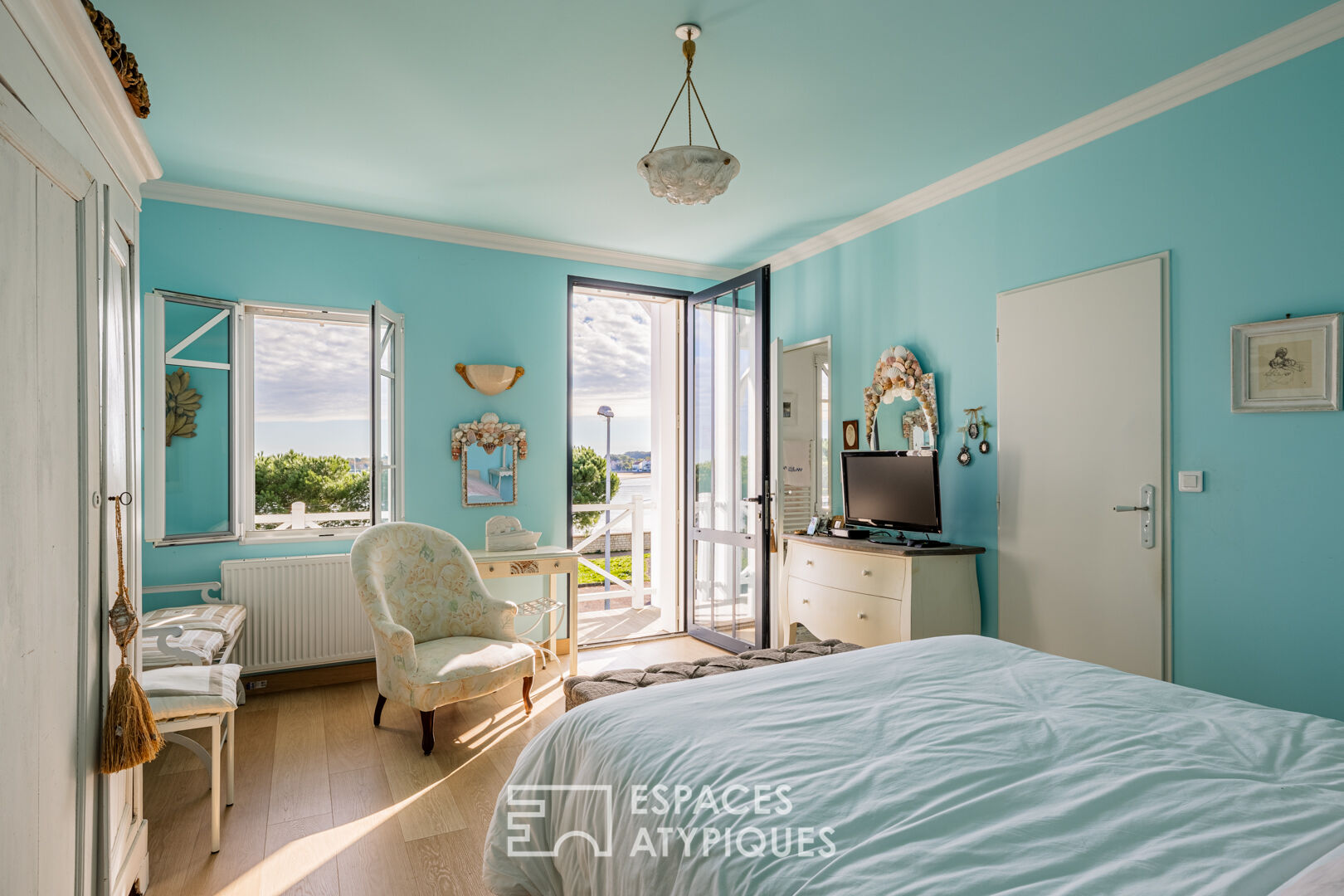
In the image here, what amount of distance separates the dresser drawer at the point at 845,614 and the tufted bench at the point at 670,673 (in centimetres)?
76

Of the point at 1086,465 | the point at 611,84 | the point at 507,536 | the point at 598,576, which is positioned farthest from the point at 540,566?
the point at 598,576

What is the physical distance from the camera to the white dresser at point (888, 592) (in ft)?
10.4

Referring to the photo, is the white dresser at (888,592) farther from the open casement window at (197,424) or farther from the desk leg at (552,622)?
the open casement window at (197,424)

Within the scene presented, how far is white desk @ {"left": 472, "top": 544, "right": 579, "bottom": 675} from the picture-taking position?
392 centimetres

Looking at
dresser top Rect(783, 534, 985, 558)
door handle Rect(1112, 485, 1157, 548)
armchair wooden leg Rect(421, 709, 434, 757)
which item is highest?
door handle Rect(1112, 485, 1157, 548)

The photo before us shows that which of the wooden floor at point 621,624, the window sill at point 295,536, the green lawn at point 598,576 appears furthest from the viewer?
the green lawn at point 598,576

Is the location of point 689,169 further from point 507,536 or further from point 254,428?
point 254,428

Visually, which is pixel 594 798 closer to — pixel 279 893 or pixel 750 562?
pixel 279 893

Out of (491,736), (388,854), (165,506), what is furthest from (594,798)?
(165,506)

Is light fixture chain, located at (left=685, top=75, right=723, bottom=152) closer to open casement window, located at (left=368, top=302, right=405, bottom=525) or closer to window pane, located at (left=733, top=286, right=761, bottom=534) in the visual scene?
window pane, located at (left=733, top=286, right=761, bottom=534)

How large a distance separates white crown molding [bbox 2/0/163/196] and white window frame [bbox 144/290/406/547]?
5.89 feet

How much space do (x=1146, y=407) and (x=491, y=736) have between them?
3110 millimetres

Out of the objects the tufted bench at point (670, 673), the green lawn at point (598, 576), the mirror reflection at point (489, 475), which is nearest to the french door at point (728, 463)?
the mirror reflection at point (489, 475)

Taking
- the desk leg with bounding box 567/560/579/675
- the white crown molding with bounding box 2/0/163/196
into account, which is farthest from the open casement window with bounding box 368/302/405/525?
the white crown molding with bounding box 2/0/163/196
